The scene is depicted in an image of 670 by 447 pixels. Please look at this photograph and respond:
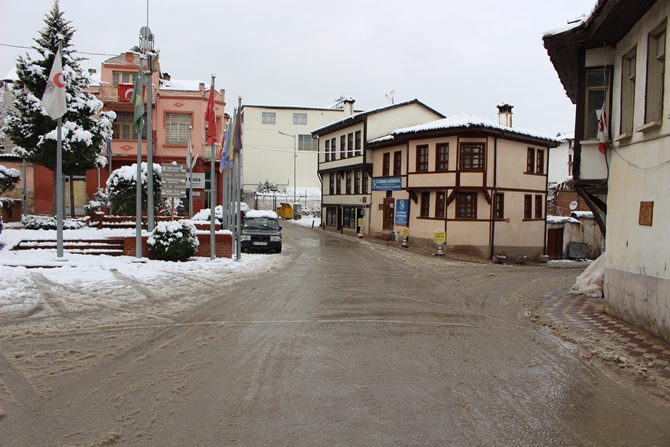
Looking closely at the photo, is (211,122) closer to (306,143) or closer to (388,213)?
(388,213)

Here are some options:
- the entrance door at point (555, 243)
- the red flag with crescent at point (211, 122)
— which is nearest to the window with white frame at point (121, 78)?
the red flag with crescent at point (211, 122)

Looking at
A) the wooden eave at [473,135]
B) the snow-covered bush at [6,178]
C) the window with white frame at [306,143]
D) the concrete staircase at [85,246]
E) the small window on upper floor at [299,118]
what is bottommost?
the concrete staircase at [85,246]

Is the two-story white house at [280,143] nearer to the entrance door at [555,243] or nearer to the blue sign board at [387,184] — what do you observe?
the blue sign board at [387,184]

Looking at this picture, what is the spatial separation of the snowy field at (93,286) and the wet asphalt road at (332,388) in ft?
2.79

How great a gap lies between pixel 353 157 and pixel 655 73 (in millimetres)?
27639

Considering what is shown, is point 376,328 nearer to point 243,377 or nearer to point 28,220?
point 243,377

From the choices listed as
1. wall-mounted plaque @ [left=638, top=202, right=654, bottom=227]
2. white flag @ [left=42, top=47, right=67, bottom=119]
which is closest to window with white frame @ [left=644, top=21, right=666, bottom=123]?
wall-mounted plaque @ [left=638, top=202, right=654, bottom=227]

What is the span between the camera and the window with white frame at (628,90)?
9.57 meters

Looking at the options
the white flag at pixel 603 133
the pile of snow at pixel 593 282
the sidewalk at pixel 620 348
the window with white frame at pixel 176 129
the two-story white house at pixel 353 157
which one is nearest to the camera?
the sidewalk at pixel 620 348

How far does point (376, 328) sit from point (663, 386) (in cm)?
391

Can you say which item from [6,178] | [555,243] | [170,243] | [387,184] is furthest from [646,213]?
[6,178]

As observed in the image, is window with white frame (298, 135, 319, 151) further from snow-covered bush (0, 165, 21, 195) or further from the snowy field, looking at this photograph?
the snowy field

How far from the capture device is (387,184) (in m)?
31.4

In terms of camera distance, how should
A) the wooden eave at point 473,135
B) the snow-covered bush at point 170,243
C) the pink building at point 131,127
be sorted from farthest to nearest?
1. the pink building at point 131,127
2. the wooden eave at point 473,135
3. the snow-covered bush at point 170,243
